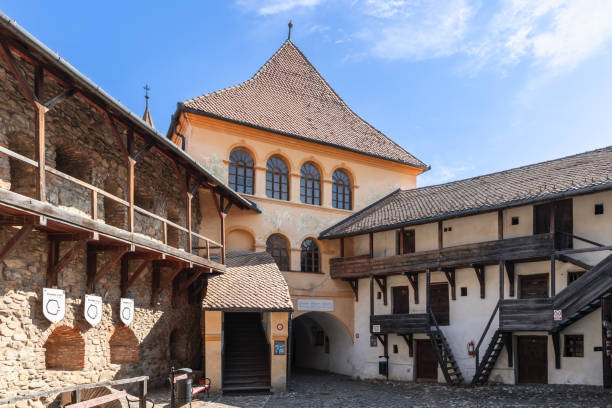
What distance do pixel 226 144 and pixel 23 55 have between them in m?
12.5

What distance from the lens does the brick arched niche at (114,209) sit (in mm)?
13859

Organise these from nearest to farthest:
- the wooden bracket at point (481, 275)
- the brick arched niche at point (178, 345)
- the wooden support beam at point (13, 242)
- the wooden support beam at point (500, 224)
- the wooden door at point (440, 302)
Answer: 1. the wooden support beam at point (13, 242)
2. the brick arched niche at point (178, 345)
3. the wooden support beam at point (500, 224)
4. the wooden bracket at point (481, 275)
5. the wooden door at point (440, 302)

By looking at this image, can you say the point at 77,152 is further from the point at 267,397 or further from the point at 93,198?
the point at 267,397

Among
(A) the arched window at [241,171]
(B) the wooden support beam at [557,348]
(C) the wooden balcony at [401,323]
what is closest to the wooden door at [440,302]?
(C) the wooden balcony at [401,323]

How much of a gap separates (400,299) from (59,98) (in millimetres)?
15590

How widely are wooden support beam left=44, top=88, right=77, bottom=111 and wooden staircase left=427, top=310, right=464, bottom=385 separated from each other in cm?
1418

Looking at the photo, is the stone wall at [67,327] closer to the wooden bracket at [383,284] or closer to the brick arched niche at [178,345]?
the brick arched niche at [178,345]

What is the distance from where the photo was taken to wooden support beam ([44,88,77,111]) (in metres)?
9.39

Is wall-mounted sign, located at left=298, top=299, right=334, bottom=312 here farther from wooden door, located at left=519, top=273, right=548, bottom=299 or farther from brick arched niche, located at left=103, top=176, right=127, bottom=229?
brick arched niche, located at left=103, top=176, right=127, bottom=229

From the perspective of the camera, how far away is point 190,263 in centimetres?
1527

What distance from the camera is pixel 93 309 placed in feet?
40.7

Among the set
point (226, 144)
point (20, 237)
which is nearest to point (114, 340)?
point (20, 237)

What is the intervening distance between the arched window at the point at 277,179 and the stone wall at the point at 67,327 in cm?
725

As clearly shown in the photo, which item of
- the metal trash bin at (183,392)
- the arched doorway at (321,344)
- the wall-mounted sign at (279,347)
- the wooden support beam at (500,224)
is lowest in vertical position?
the arched doorway at (321,344)
